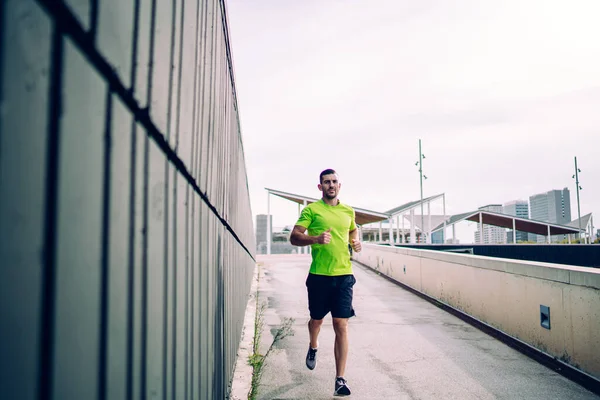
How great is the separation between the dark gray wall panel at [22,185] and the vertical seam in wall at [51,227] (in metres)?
0.01

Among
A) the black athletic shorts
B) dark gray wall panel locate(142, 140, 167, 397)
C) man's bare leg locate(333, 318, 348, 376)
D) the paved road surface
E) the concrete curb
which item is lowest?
the paved road surface

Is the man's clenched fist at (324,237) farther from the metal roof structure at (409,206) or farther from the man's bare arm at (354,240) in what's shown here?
the metal roof structure at (409,206)

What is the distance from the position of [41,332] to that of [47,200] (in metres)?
0.21

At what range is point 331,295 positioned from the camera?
172 inches

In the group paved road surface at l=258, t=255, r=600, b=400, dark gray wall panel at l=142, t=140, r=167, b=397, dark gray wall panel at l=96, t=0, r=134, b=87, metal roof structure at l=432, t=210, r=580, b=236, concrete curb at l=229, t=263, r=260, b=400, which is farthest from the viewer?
metal roof structure at l=432, t=210, r=580, b=236

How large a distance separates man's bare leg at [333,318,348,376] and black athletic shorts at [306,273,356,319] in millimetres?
77

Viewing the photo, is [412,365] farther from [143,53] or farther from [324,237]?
[143,53]

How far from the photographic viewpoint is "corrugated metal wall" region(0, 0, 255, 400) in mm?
638

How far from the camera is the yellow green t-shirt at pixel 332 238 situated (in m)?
4.38

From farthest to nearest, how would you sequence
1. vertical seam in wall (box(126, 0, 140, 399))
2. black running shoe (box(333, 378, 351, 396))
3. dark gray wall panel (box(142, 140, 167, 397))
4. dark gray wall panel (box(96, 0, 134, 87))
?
1. black running shoe (box(333, 378, 351, 396))
2. dark gray wall panel (box(142, 140, 167, 397))
3. vertical seam in wall (box(126, 0, 140, 399))
4. dark gray wall panel (box(96, 0, 134, 87))

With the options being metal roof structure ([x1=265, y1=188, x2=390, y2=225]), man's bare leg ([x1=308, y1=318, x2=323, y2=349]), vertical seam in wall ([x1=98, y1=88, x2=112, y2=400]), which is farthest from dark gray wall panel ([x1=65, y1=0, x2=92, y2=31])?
metal roof structure ([x1=265, y1=188, x2=390, y2=225])

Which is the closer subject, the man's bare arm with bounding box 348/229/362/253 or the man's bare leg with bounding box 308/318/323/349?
the man's bare arm with bounding box 348/229/362/253

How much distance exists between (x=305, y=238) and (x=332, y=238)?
286 mm

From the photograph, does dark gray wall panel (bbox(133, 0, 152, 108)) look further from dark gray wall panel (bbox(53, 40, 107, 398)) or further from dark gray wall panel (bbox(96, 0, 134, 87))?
dark gray wall panel (bbox(53, 40, 107, 398))
